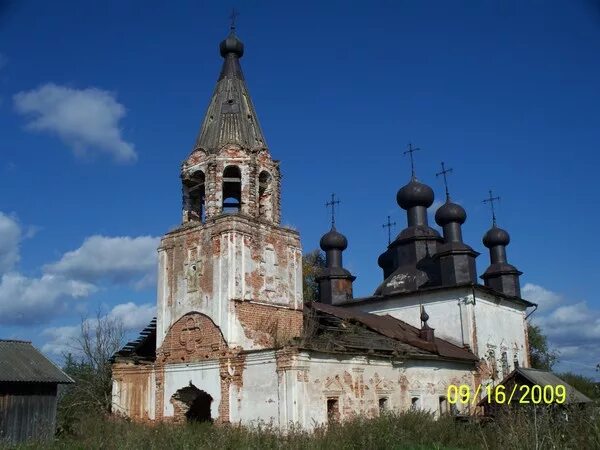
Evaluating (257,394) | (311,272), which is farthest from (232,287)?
(311,272)

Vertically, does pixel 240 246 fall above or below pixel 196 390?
above

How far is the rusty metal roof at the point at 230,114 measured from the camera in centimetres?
1825

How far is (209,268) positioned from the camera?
16797 mm

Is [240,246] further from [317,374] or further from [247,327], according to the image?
[317,374]

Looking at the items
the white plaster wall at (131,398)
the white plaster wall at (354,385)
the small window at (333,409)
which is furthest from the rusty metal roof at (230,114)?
the small window at (333,409)

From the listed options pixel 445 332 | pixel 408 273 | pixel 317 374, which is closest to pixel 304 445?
pixel 317 374

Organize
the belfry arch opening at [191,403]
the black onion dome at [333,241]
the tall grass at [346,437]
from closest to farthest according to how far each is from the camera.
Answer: the tall grass at [346,437]
the belfry arch opening at [191,403]
the black onion dome at [333,241]

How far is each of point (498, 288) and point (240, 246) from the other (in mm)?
16777

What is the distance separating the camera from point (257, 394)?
15102mm

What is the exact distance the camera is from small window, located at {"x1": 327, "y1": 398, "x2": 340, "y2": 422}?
50.7ft

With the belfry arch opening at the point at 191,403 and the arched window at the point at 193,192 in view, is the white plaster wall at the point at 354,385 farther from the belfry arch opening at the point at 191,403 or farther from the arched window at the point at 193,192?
the arched window at the point at 193,192

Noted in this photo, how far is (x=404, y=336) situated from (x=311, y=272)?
716 inches

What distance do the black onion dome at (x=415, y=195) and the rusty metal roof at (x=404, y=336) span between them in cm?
846

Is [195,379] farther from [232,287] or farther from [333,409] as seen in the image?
[333,409]
